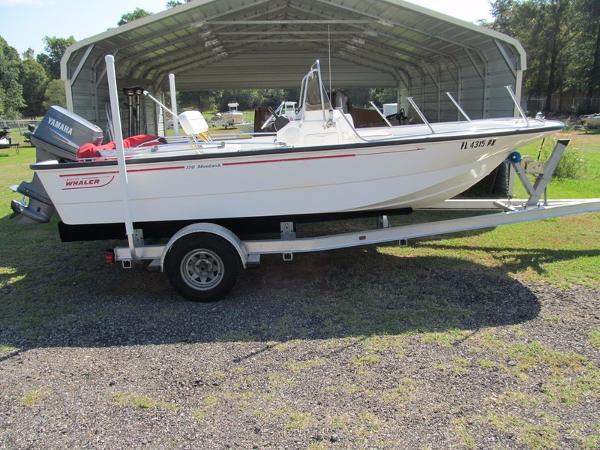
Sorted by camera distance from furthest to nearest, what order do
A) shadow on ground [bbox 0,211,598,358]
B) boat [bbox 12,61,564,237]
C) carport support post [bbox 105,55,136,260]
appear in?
boat [bbox 12,61,564,237] → carport support post [bbox 105,55,136,260] → shadow on ground [bbox 0,211,598,358]

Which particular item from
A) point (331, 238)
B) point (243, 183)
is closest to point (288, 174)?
point (243, 183)

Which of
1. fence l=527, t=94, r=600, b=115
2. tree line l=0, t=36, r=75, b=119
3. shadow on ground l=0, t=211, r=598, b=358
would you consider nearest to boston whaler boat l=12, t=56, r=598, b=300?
shadow on ground l=0, t=211, r=598, b=358

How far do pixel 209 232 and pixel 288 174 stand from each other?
915 millimetres

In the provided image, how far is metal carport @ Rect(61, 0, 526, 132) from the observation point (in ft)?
27.1

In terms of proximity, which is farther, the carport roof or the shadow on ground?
the carport roof

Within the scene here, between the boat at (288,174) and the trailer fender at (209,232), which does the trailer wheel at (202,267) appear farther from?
the boat at (288,174)

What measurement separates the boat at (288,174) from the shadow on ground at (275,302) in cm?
80

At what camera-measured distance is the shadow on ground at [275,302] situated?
436 centimetres

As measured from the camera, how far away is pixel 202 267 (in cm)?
503

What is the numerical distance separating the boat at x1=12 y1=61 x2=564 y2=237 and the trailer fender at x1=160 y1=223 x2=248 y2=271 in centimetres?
19

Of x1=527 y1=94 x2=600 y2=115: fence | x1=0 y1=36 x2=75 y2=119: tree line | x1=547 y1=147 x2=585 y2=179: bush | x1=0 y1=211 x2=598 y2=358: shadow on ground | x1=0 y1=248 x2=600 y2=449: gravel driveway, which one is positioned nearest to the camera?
x1=0 y1=248 x2=600 y2=449: gravel driveway

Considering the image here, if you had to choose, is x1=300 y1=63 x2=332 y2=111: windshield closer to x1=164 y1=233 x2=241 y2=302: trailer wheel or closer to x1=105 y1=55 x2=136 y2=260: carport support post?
x1=164 y1=233 x2=241 y2=302: trailer wheel

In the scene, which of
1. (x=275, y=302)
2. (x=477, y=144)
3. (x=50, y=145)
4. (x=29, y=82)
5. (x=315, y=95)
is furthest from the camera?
(x=29, y=82)

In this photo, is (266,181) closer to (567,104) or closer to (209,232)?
(209,232)
